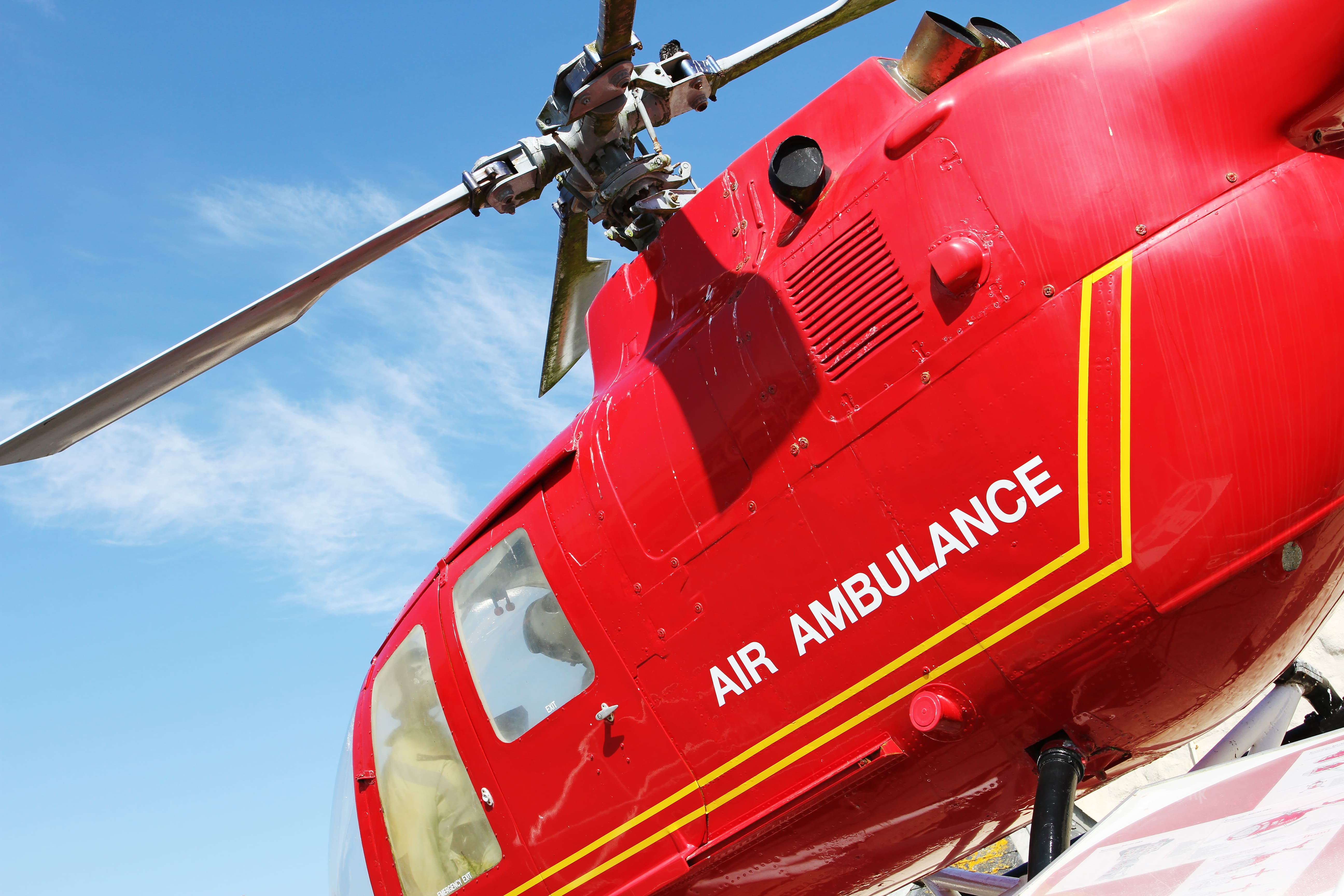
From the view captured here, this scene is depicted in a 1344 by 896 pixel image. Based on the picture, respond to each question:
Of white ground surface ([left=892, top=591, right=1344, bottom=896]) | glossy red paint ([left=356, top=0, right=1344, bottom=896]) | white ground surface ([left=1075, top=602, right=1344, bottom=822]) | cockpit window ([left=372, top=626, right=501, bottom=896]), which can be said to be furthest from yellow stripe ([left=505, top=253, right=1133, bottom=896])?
white ground surface ([left=1075, top=602, right=1344, bottom=822])

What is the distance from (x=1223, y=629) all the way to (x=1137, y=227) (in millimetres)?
1434

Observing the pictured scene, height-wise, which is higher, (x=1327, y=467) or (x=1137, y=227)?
(x=1137, y=227)

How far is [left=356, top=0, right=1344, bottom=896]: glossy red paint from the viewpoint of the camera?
3449mm

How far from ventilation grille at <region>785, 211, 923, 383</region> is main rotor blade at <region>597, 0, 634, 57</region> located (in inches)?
54.9

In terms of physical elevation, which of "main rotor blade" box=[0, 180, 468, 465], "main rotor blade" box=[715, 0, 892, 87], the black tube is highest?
"main rotor blade" box=[715, 0, 892, 87]

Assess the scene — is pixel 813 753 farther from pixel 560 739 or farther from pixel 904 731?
pixel 560 739

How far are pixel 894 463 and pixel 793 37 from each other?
334 cm

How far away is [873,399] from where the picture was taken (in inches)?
158

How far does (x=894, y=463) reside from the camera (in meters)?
3.95

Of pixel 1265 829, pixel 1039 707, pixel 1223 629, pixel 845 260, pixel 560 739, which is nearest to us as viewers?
pixel 1265 829

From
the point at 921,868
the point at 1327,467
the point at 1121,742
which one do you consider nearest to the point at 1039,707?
the point at 1121,742

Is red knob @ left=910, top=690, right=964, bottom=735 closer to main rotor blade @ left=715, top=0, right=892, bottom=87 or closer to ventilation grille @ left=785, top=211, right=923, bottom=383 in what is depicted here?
ventilation grille @ left=785, top=211, right=923, bottom=383

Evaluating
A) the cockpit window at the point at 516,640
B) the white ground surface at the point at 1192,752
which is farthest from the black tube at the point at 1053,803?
the white ground surface at the point at 1192,752

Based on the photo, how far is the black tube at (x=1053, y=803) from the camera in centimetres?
372
